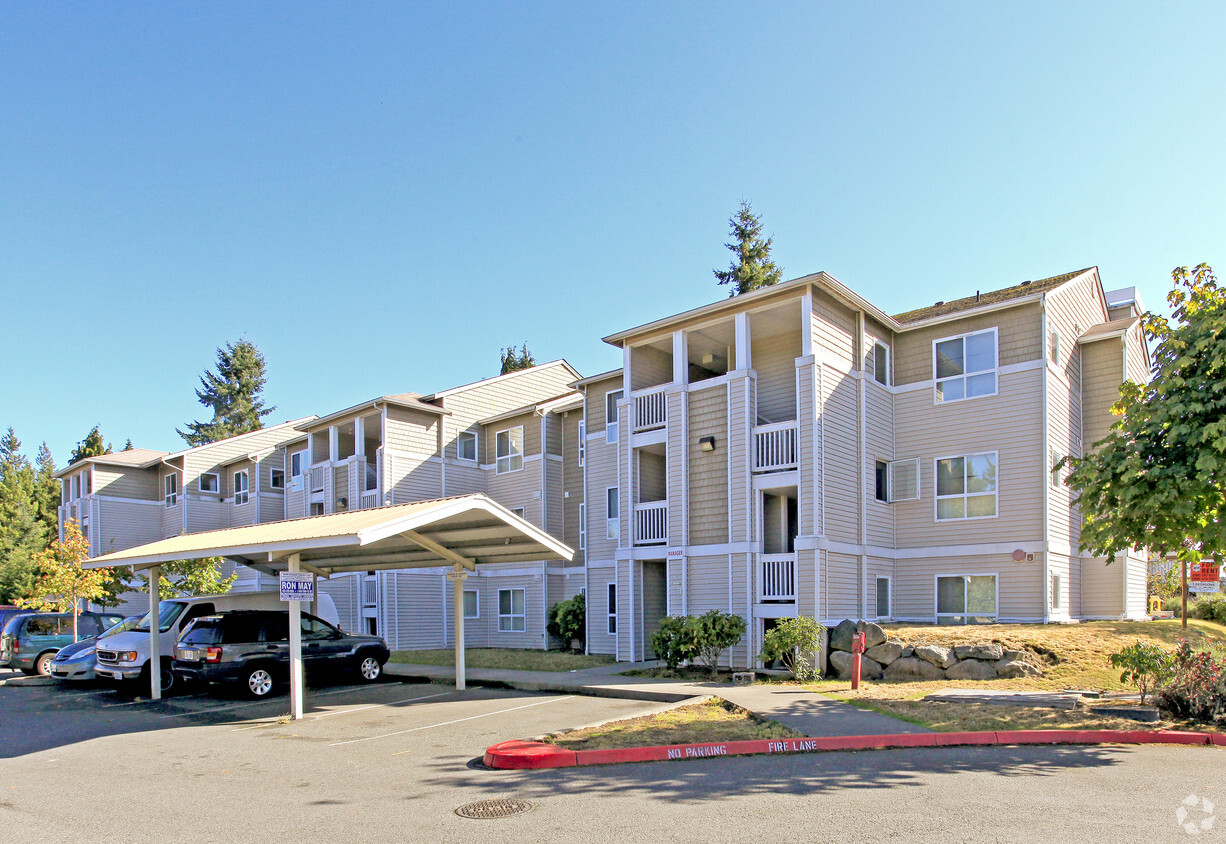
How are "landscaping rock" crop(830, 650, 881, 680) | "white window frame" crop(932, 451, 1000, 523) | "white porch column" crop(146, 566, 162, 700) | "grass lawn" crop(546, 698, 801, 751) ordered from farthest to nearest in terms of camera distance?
"white window frame" crop(932, 451, 1000, 523) → "white porch column" crop(146, 566, 162, 700) → "landscaping rock" crop(830, 650, 881, 680) → "grass lawn" crop(546, 698, 801, 751)

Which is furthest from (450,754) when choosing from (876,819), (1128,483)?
(1128,483)

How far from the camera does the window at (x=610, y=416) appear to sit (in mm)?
26562

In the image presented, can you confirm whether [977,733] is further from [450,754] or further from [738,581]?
[738,581]

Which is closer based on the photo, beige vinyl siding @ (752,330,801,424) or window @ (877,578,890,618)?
window @ (877,578,890,618)

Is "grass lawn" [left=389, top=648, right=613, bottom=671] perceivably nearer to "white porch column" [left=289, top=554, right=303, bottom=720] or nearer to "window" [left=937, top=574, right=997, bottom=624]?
"white porch column" [left=289, top=554, right=303, bottom=720]

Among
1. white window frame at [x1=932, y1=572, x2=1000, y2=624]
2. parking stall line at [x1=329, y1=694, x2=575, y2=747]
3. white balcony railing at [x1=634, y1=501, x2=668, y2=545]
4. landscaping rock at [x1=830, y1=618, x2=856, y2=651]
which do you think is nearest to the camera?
parking stall line at [x1=329, y1=694, x2=575, y2=747]

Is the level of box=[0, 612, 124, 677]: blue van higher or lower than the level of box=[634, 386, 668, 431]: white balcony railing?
lower

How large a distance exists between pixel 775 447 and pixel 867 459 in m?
2.66

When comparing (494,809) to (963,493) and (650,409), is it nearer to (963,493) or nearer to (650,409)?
(650,409)

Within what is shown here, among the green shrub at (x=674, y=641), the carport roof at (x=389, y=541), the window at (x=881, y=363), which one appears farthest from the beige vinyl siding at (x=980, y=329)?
the carport roof at (x=389, y=541)

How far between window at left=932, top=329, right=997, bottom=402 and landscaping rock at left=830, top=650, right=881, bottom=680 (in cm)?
748

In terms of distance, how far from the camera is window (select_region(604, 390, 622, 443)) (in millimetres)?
26562

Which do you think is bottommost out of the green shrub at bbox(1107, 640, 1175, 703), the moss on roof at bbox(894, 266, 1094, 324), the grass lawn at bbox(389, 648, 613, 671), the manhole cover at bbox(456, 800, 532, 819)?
the grass lawn at bbox(389, 648, 613, 671)

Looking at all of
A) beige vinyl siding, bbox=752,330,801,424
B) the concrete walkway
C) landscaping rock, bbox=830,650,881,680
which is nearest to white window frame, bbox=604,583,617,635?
the concrete walkway
